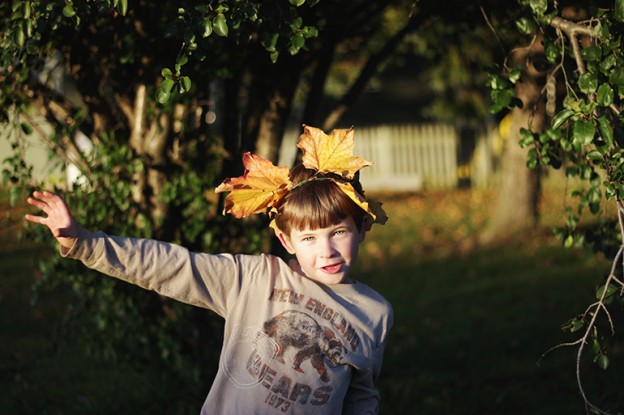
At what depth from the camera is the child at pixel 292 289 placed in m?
2.87

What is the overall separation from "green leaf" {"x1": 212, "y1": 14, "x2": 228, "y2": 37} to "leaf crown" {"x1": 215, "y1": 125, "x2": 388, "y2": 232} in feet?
1.32

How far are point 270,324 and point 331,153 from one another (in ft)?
1.97

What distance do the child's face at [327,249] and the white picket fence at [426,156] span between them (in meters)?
17.5

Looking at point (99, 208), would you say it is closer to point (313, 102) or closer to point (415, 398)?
point (313, 102)

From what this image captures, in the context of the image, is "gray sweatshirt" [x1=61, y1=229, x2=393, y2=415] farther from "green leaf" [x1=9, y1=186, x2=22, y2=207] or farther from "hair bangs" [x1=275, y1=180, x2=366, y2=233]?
"green leaf" [x1=9, y1=186, x2=22, y2=207]

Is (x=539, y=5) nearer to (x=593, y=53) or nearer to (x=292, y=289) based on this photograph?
(x=593, y=53)

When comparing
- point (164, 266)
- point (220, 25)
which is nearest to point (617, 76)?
point (220, 25)

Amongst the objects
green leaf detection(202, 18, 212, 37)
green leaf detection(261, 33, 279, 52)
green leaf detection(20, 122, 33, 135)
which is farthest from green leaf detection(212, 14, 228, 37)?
green leaf detection(20, 122, 33, 135)

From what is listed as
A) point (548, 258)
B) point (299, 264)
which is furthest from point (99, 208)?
point (548, 258)

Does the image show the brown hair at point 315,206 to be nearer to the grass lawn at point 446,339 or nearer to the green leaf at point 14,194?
the grass lawn at point 446,339

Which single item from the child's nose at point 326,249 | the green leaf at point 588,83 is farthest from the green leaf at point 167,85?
the green leaf at point 588,83

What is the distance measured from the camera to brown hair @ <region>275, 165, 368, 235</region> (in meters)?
2.90

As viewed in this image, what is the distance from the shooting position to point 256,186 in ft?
9.93

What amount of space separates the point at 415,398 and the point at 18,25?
346cm
